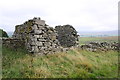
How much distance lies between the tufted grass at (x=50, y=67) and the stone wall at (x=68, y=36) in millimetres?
7099

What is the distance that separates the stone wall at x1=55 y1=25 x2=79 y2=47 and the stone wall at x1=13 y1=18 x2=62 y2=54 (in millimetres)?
6043

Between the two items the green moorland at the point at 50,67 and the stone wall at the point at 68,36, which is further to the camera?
the stone wall at the point at 68,36

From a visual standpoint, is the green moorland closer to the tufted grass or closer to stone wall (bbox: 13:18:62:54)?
the tufted grass

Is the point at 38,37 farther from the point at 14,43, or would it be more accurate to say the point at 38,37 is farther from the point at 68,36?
the point at 68,36

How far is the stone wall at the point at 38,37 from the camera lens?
12.6 metres

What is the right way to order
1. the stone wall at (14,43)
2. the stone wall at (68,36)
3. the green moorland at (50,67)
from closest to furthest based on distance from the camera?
the green moorland at (50,67)
the stone wall at (14,43)
the stone wall at (68,36)

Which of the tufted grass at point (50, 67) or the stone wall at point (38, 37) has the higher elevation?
the stone wall at point (38, 37)

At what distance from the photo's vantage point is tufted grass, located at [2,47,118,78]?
10.1m

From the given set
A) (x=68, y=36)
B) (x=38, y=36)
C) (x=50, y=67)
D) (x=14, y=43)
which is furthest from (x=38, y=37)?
(x=68, y=36)

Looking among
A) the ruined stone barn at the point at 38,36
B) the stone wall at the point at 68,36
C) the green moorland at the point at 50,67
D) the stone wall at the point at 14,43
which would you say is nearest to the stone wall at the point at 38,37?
the ruined stone barn at the point at 38,36

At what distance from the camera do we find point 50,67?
36.4ft

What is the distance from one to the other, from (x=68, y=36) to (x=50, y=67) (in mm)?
9687

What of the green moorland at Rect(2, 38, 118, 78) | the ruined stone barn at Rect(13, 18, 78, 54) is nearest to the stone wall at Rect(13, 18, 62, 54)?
the ruined stone barn at Rect(13, 18, 78, 54)

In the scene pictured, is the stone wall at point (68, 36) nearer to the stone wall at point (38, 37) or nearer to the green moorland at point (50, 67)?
the stone wall at point (38, 37)
